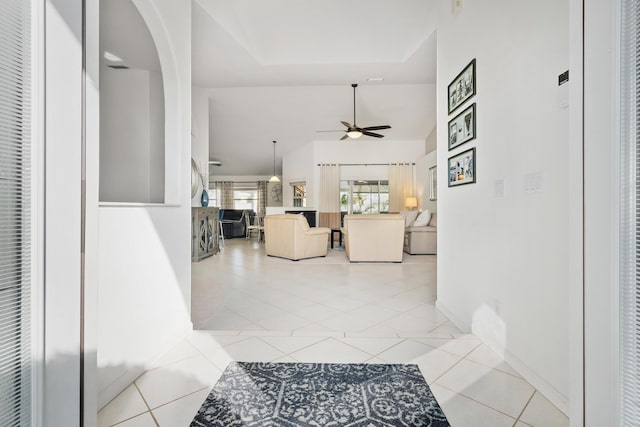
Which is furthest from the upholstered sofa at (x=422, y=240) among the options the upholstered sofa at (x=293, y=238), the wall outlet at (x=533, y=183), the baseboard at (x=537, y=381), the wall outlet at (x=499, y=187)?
the wall outlet at (x=533, y=183)

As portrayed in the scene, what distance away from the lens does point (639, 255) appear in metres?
0.80

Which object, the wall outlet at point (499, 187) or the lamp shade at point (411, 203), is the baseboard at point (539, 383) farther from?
the lamp shade at point (411, 203)

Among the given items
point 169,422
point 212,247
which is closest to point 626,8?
point 169,422

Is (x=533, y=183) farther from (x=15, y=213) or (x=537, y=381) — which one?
(x=15, y=213)

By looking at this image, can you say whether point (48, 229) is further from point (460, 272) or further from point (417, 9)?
point (417, 9)

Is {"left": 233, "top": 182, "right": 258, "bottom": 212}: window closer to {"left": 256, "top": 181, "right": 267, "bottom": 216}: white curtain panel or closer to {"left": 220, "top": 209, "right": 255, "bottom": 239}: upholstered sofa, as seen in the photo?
{"left": 256, "top": 181, "right": 267, "bottom": 216}: white curtain panel

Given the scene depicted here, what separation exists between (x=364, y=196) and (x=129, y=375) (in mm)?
7963

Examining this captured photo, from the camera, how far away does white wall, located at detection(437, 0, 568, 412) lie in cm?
136

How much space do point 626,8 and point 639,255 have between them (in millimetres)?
670

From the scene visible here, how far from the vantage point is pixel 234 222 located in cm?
933

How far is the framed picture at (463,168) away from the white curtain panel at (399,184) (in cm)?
623

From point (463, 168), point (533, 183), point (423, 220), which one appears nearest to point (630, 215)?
point (533, 183)

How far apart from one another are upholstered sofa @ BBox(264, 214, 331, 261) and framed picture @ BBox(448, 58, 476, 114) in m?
3.17

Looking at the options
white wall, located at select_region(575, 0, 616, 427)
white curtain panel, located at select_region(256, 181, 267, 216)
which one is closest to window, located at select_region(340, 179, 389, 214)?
white curtain panel, located at select_region(256, 181, 267, 216)
